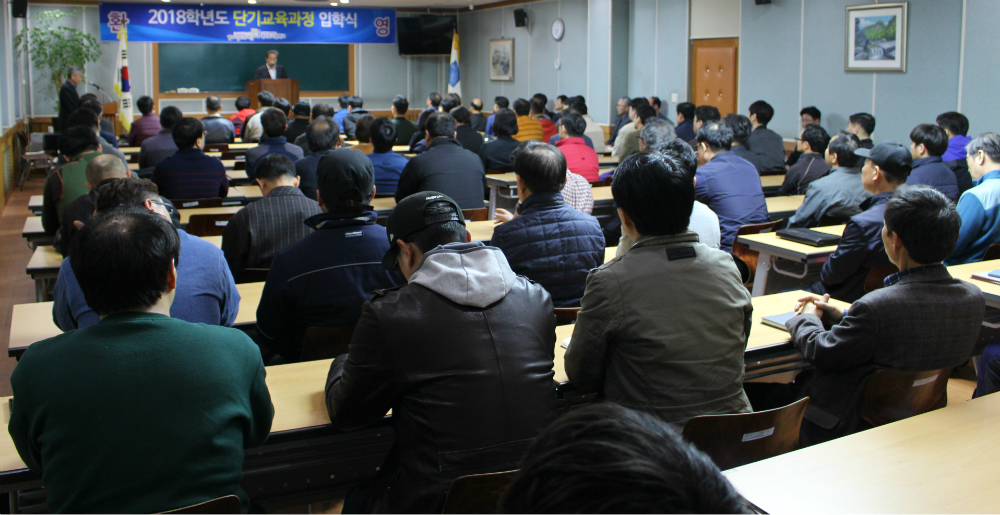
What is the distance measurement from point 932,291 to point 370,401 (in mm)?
1532

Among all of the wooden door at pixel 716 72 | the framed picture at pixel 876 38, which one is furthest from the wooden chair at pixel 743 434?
the wooden door at pixel 716 72

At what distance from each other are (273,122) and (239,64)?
9216mm

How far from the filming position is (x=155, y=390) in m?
1.37

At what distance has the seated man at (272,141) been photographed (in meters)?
5.70

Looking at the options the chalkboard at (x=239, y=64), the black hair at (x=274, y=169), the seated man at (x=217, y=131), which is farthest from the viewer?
the chalkboard at (x=239, y=64)

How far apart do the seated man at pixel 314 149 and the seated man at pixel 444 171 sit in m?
0.53

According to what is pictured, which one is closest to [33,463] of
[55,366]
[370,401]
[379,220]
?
[55,366]

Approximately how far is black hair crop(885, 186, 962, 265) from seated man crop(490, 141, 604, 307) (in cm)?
110

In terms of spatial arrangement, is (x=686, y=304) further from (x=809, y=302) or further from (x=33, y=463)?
(x=33, y=463)

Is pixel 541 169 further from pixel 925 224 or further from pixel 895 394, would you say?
pixel 895 394

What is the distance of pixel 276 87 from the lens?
13328mm

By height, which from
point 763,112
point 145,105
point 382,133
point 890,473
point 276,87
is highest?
point 276,87

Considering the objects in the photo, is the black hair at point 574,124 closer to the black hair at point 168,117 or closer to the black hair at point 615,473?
the black hair at point 168,117

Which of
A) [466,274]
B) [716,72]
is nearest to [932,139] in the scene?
[466,274]
